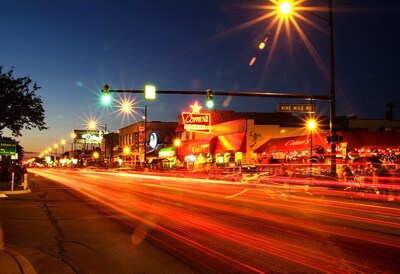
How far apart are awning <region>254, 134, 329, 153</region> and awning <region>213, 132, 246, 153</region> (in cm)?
162

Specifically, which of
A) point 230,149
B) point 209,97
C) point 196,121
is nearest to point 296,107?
point 209,97

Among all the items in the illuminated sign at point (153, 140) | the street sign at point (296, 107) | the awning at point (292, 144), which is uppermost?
the illuminated sign at point (153, 140)

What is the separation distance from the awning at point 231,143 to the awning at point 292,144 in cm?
162

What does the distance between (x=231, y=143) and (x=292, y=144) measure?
30.3 feet

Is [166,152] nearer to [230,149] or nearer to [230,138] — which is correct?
[230,138]

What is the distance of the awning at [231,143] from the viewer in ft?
153

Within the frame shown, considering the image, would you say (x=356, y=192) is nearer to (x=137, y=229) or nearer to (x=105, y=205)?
(x=105, y=205)

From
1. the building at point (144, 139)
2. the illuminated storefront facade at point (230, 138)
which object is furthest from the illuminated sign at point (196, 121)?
the building at point (144, 139)

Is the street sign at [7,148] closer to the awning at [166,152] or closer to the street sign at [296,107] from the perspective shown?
the street sign at [296,107]

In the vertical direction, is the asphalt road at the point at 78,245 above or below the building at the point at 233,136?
below

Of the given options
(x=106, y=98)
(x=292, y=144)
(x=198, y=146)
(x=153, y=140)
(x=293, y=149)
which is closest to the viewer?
(x=106, y=98)

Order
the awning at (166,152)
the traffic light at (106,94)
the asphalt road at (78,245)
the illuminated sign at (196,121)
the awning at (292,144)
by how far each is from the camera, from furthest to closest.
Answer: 1. the awning at (166,152)
2. the illuminated sign at (196,121)
3. the awning at (292,144)
4. the traffic light at (106,94)
5. the asphalt road at (78,245)

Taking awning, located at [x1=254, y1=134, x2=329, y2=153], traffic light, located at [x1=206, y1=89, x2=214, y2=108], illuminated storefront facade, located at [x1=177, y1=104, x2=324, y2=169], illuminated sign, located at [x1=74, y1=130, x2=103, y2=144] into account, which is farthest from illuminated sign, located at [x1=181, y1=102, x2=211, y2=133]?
illuminated sign, located at [x1=74, y1=130, x2=103, y2=144]

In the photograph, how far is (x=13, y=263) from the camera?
26.8ft
